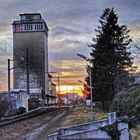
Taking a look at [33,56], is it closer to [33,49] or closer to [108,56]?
[33,49]

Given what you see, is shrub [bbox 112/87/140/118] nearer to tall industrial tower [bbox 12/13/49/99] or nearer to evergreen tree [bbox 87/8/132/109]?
evergreen tree [bbox 87/8/132/109]

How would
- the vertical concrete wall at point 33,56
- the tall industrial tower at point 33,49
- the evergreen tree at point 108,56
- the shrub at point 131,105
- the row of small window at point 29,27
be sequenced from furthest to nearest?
the row of small window at point 29,27 → the tall industrial tower at point 33,49 → the vertical concrete wall at point 33,56 → the evergreen tree at point 108,56 → the shrub at point 131,105

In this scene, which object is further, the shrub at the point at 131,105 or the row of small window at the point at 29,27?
the row of small window at the point at 29,27

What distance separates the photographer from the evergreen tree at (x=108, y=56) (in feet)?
182

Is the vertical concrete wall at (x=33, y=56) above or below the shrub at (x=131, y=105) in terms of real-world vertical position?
above

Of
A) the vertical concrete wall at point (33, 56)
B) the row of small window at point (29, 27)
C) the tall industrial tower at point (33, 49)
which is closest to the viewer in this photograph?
the vertical concrete wall at point (33, 56)

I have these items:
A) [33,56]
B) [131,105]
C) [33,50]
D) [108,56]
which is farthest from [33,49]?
[131,105]

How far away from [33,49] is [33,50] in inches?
16.5

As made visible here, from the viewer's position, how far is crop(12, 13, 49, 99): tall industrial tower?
13400 cm

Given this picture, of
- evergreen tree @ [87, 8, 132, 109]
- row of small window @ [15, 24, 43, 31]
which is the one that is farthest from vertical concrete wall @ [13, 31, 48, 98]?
evergreen tree @ [87, 8, 132, 109]

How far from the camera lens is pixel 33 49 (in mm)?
143375

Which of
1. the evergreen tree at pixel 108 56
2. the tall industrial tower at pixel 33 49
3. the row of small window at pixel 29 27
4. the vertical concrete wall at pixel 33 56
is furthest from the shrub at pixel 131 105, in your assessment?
the row of small window at pixel 29 27

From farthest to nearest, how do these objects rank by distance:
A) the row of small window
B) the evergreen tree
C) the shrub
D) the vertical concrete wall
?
the row of small window
the vertical concrete wall
the evergreen tree
the shrub

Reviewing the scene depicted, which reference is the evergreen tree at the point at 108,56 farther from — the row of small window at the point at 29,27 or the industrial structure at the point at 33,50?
the row of small window at the point at 29,27
